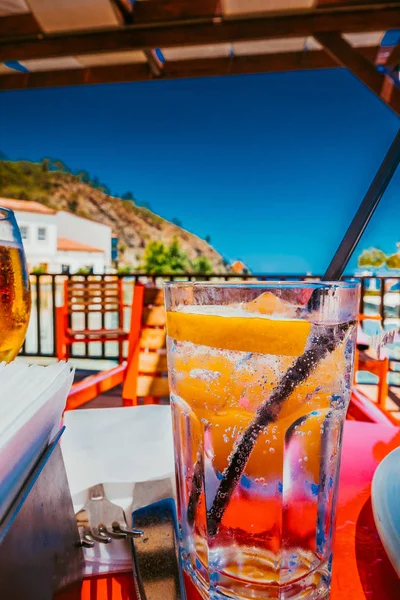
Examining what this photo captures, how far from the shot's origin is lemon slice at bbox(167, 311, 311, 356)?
0.38 meters

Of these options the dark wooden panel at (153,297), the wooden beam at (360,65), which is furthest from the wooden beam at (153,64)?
the dark wooden panel at (153,297)

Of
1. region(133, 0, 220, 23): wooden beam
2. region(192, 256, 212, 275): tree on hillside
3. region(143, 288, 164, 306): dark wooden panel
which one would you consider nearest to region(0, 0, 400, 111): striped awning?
region(133, 0, 220, 23): wooden beam

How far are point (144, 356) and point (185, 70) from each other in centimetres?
457

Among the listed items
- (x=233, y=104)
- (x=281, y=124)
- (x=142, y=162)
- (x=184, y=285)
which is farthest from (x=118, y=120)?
(x=184, y=285)

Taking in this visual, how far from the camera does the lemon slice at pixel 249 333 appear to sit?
0.38m

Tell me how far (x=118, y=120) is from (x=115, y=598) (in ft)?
85.1

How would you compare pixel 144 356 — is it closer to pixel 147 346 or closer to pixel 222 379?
pixel 147 346

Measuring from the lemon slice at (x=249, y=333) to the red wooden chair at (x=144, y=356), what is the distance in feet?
5.28

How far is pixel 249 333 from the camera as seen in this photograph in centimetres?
39

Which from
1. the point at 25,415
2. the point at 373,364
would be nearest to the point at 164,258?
the point at 373,364

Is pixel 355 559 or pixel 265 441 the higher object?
pixel 265 441

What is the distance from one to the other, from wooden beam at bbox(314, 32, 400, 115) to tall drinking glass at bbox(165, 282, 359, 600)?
452 cm

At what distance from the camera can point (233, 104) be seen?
71.5ft

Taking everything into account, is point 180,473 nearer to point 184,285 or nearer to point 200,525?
point 200,525
